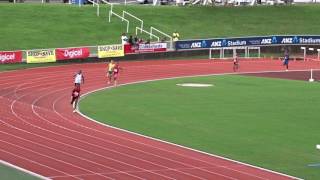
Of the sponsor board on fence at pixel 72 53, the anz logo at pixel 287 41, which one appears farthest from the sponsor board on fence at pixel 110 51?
the anz logo at pixel 287 41

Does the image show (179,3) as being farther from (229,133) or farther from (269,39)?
(229,133)

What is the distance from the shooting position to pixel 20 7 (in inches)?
2704

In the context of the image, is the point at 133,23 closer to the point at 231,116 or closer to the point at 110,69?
the point at 110,69

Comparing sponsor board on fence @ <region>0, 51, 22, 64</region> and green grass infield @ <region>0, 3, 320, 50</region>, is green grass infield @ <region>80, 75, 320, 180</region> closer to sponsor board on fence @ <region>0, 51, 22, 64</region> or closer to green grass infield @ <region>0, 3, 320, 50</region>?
sponsor board on fence @ <region>0, 51, 22, 64</region>

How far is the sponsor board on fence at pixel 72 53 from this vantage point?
172ft

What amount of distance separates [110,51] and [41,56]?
5990mm

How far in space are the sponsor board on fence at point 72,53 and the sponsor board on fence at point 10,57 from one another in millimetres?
2988

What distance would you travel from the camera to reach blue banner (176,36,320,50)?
60.9 metres

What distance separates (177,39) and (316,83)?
17.8 meters

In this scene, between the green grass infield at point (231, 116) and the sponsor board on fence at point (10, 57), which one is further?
the sponsor board on fence at point (10, 57)

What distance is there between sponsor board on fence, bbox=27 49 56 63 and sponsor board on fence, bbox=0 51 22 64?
63 centimetres

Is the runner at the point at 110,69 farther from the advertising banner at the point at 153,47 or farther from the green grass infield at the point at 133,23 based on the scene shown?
the green grass infield at the point at 133,23

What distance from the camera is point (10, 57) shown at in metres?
49.9

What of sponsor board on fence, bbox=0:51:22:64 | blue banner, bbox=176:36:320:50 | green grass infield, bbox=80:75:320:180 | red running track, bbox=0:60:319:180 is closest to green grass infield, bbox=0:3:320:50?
blue banner, bbox=176:36:320:50
